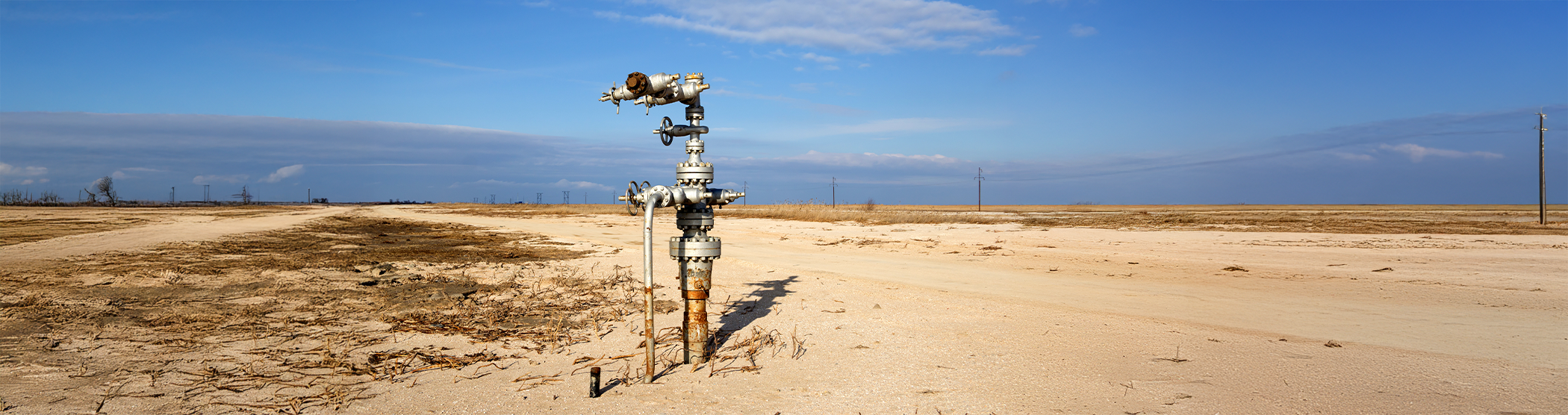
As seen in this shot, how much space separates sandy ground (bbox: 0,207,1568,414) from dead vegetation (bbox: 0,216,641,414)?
24 centimetres

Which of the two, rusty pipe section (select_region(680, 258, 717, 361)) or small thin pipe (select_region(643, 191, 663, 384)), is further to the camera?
rusty pipe section (select_region(680, 258, 717, 361))

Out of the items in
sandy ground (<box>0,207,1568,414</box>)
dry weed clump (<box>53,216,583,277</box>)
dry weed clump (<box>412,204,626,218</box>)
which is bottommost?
sandy ground (<box>0,207,1568,414</box>)

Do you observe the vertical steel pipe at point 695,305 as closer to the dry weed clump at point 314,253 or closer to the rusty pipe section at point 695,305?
the rusty pipe section at point 695,305

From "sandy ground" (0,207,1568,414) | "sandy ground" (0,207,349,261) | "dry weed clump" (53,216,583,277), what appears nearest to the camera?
"sandy ground" (0,207,1568,414)

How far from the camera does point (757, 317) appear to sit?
6.55m

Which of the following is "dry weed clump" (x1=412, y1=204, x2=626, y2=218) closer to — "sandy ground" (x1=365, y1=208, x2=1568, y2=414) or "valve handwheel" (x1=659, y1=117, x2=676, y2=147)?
"sandy ground" (x1=365, y1=208, x2=1568, y2=414)

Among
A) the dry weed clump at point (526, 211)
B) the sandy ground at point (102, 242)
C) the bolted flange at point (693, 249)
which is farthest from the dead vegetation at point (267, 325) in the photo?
the dry weed clump at point (526, 211)

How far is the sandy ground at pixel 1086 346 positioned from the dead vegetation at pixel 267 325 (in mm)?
243

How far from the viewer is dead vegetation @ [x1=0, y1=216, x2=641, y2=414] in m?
3.95

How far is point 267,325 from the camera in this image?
589 cm

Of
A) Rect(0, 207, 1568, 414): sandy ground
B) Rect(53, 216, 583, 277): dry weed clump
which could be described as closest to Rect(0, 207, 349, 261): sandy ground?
Rect(0, 207, 1568, 414): sandy ground

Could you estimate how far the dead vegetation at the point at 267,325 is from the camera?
3.95 metres

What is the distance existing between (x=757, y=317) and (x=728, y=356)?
62.9 inches

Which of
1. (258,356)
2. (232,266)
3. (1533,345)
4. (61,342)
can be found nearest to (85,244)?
(232,266)
